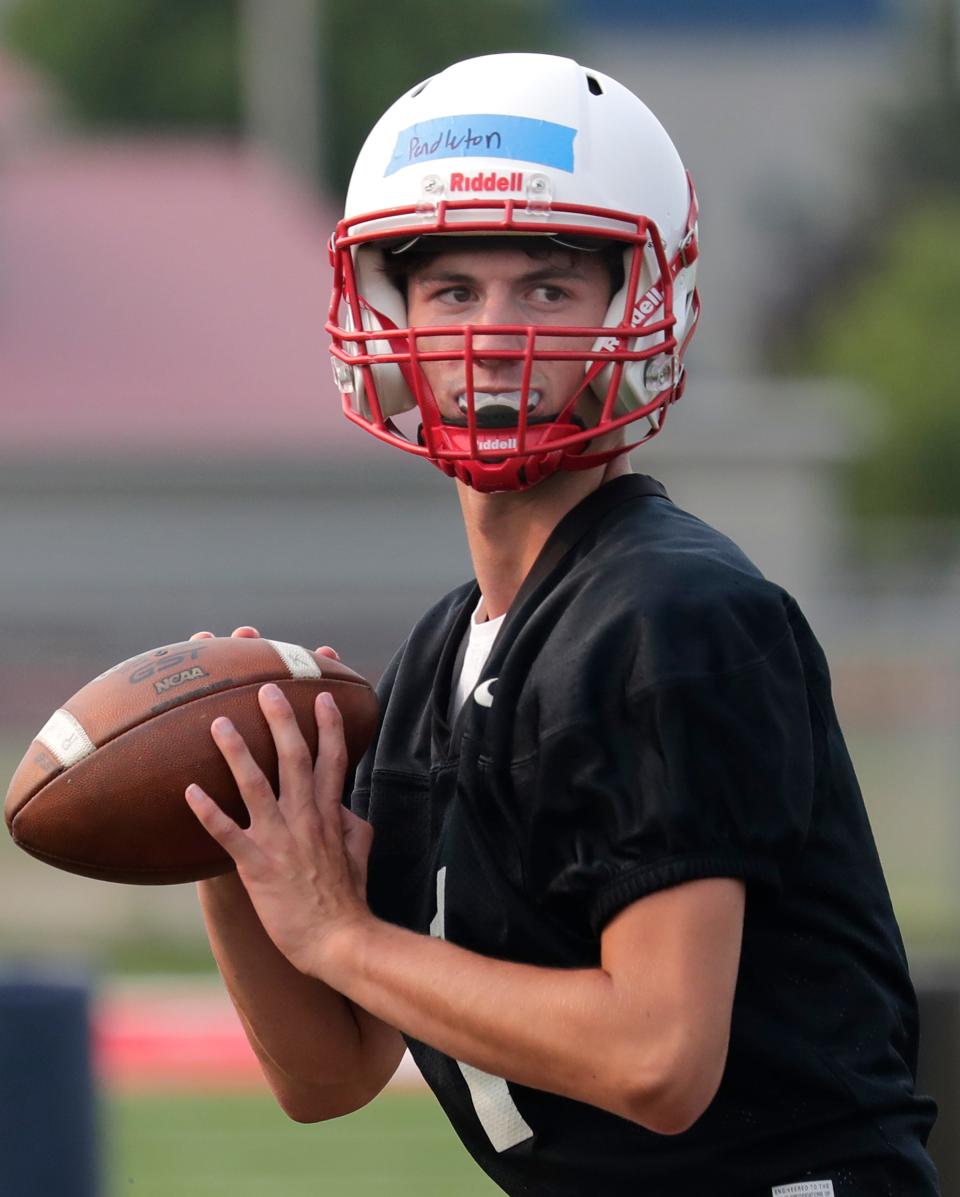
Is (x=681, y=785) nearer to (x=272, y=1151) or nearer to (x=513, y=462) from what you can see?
(x=513, y=462)

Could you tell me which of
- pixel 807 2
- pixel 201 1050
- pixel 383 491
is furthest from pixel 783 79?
pixel 201 1050

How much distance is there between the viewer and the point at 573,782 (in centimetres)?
255

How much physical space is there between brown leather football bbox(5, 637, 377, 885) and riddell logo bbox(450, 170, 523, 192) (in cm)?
64

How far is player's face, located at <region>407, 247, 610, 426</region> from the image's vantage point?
2780mm

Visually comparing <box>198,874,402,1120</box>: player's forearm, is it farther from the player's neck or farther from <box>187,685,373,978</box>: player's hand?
the player's neck

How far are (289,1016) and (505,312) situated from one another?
1.04 meters

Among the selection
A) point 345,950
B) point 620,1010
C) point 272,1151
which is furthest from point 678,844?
point 272,1151

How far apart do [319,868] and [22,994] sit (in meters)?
2.60

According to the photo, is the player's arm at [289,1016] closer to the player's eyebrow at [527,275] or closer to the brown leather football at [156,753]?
the brown leather football at [156,753]

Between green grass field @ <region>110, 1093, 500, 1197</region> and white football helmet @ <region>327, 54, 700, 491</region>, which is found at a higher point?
white football helmet @ <region>327, 54, 700, 491</region>

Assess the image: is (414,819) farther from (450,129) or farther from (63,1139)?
(63,1139)

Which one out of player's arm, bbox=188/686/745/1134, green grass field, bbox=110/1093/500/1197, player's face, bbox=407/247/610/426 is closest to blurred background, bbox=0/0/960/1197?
green grass field, bbox=110/1093/500/1197

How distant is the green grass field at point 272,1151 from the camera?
23.6 feet

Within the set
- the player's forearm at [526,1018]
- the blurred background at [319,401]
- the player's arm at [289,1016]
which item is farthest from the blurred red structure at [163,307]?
the player's forearm at [526,1018]
